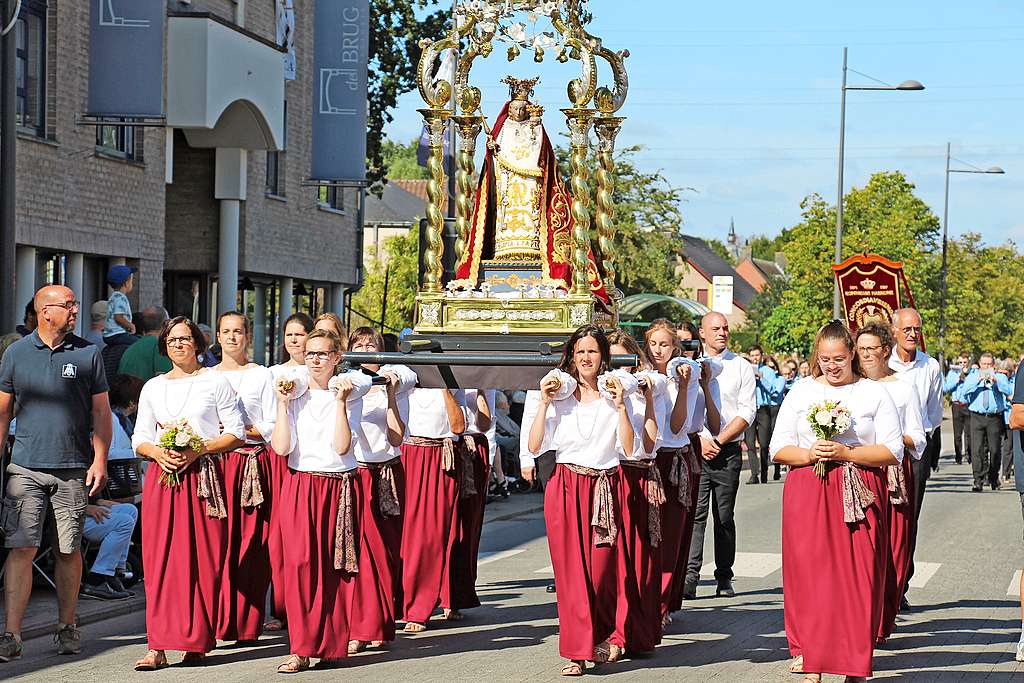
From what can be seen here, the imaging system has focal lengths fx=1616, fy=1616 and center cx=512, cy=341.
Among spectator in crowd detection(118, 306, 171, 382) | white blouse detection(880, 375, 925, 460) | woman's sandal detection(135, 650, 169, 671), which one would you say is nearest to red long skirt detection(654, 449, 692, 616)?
white blouse detection(880, 375, 925, 460)

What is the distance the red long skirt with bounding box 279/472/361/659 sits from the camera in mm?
9352

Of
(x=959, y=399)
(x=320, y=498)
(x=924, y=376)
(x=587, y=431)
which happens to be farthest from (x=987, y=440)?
(x=320, y=498)

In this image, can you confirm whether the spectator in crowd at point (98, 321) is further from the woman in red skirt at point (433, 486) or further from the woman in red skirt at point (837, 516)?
the woman in red skirt at point (837, 516)

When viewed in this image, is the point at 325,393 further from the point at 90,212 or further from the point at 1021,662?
the point at 90,212

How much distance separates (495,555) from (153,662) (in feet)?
20.4

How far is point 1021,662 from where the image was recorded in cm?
992

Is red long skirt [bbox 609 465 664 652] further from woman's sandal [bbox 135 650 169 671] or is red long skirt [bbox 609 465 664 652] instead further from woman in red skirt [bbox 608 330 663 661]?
woman's sandal [bbox 135 650 169 671]

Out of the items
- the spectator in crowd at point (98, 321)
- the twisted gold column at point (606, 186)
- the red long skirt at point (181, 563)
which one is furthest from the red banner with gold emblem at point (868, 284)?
the red long skirt at point (181, 563)

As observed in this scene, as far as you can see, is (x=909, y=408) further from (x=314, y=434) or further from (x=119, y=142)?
(x=119, y=142)

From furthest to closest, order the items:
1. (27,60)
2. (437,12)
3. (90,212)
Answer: (437,12), (90,212), (27,60)

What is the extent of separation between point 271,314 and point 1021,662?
2373 cm

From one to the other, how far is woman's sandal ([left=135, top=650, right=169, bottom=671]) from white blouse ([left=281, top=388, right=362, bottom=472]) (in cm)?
133

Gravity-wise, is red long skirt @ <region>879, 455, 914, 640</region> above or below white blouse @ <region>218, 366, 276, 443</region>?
below

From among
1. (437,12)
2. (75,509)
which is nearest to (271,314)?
(437,12)
